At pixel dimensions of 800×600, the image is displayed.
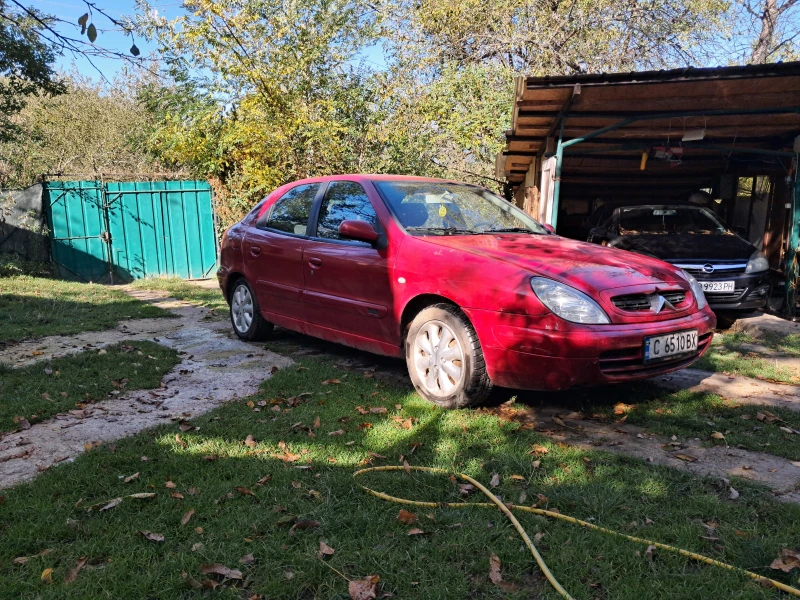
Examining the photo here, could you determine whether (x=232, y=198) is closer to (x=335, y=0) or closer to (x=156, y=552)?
(x=335, y=0)

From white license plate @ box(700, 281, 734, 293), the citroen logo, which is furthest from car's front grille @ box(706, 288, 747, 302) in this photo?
the citroen logo

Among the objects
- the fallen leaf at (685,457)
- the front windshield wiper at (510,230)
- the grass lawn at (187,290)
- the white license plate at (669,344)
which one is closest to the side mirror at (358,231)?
the front windshield wiper at (510,230)

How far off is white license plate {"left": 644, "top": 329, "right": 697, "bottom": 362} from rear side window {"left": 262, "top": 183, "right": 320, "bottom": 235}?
10.1 ft

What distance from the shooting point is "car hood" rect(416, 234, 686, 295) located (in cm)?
390

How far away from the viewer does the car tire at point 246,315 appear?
629 cm

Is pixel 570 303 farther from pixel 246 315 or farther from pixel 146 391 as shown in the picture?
pixel 246 315

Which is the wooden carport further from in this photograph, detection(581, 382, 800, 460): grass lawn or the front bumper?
the front bumper

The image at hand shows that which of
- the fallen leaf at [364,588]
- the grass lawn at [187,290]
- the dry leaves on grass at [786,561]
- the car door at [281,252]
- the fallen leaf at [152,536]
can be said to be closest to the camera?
the fallen leaf at [364,588]

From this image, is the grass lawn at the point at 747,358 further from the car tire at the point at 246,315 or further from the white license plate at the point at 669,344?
the car tire at the point at 246,315

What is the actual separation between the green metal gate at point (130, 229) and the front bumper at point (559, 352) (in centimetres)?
1131

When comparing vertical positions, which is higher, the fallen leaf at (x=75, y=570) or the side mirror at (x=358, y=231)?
the side mirror at (x=358, y=231)

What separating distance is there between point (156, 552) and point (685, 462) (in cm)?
268

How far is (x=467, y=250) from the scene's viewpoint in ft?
13.9

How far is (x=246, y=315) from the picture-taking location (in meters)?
6.48
